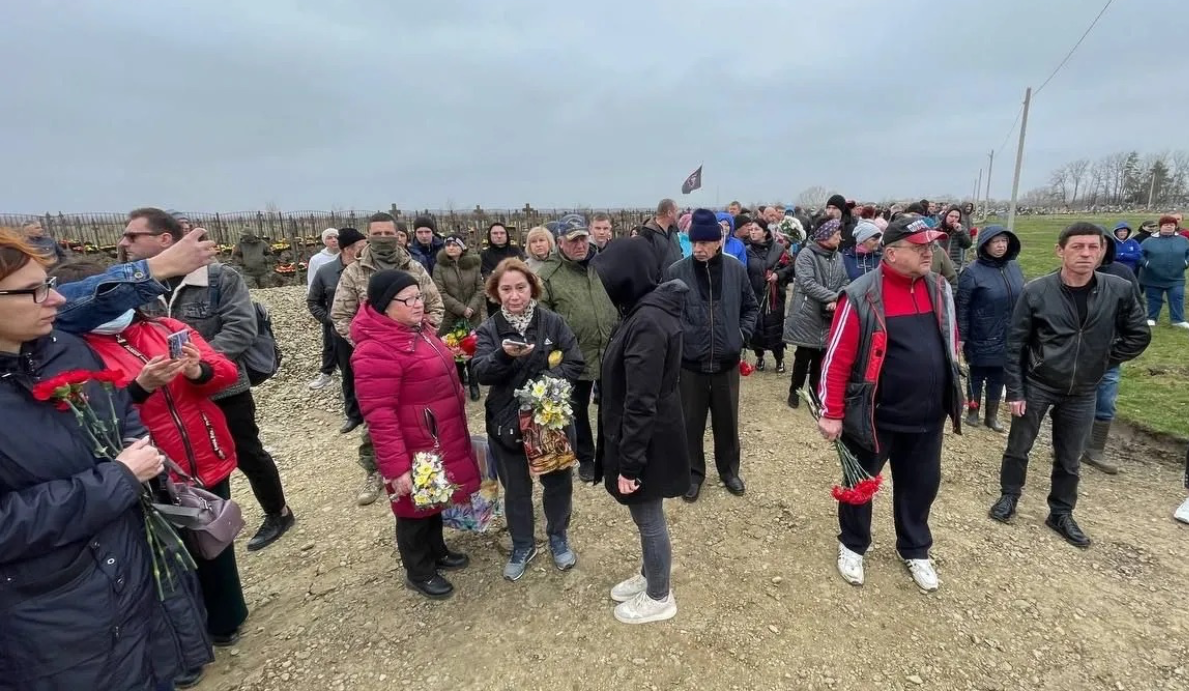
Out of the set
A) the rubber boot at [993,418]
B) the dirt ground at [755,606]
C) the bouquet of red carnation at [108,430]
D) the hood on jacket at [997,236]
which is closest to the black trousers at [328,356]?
the dirt ground at [755,606]

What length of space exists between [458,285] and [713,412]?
3.42 meters

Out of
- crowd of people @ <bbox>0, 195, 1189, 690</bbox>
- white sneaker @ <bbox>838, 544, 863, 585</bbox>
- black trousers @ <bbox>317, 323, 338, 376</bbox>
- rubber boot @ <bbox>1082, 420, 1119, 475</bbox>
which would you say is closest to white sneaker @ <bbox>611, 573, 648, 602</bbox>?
crowd of people @ <bbox>0, 195, 1189, 690</bbox>

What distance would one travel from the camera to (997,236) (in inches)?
188

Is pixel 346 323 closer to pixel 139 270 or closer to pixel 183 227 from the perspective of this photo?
pixel 183 227

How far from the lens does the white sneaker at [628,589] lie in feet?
10.3

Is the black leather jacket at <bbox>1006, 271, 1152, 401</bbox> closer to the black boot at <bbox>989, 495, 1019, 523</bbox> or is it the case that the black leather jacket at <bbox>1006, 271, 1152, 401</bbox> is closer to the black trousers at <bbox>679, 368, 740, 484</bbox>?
the black boot at <bbox>989, 495, 1019, 523</bbox>

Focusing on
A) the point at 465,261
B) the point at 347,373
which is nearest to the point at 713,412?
the point at 465,261

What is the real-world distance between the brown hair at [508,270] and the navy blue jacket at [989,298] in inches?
164

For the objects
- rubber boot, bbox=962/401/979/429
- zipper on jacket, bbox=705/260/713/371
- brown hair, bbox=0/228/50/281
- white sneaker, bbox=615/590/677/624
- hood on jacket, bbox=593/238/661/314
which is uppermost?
brown hair, bbox=0/228/50/281

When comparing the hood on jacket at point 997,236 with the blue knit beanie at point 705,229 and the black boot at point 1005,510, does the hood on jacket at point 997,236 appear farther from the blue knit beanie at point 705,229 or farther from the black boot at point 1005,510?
the blue knit beanie at point 705,229

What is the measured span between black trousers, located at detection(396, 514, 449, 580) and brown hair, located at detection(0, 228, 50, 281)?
6.49ft

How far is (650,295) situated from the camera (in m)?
2.52

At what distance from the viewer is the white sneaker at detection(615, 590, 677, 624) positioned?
2969mm

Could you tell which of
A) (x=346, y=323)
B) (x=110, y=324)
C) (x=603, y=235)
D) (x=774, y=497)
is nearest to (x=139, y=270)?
(x=110, y=324)
